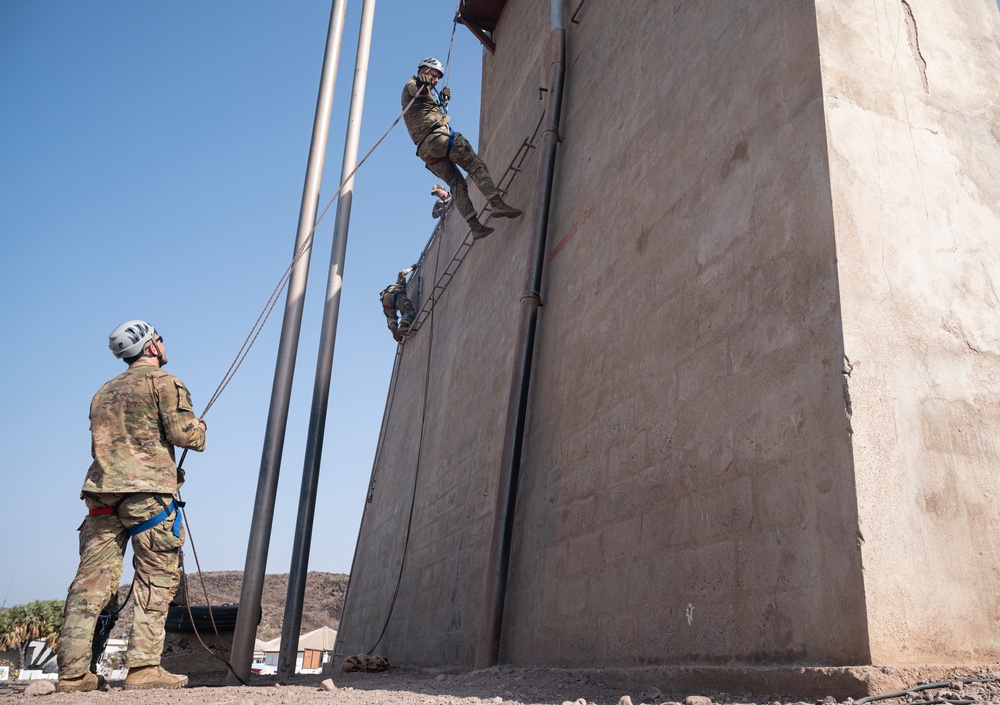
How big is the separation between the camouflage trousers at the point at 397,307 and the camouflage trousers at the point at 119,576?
320 inches

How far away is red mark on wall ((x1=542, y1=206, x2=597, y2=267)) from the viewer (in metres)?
5.23

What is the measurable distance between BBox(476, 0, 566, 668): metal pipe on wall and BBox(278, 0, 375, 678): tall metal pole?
232cm

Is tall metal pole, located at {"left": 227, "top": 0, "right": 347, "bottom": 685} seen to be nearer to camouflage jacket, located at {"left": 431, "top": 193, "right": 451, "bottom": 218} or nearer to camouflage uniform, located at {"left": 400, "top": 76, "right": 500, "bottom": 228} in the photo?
camouflage uniform, located at {"left": 400, "top": 76, "right": 500, "bottom": 228}

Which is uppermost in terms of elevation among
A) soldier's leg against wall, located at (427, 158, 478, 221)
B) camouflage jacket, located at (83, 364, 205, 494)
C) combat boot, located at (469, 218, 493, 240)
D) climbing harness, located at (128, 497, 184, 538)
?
soldier's leg against wall, located at (427, 158, 478, 221)

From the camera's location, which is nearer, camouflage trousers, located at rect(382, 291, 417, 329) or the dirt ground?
the dirt ground

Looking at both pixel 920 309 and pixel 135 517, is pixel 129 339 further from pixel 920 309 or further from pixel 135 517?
pixel 920 309

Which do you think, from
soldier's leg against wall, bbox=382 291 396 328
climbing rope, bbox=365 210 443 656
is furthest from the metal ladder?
climbing rope, bbox=365 210 443 656

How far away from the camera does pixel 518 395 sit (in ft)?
17.8

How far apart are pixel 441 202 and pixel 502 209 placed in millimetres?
5203

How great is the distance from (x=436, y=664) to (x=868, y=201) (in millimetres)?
4824

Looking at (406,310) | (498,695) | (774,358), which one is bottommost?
(498,695)

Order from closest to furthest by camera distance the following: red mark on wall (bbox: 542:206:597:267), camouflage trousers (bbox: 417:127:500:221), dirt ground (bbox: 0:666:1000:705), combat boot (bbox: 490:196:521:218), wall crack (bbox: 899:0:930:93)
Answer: dirt ground (bbox: 0:666:1000:705) → wall crack (bbox: 899:0:930:93) → red mark on wall (bbox: 542:206:597:267) → combat boot (bbox: 490:196:521:218) → camouflage trousers (bbox: 417:127:500:221)

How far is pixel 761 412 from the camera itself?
2963 mm

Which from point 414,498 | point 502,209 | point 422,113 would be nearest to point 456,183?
point 422,113
